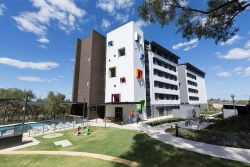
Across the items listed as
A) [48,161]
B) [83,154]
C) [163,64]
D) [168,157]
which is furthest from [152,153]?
[163,64]

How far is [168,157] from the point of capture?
366 inches

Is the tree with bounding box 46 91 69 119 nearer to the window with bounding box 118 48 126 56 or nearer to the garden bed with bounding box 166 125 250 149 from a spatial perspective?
the window with bounding box 118 48 126 56

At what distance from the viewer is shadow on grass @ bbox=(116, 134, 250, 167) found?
317 inches

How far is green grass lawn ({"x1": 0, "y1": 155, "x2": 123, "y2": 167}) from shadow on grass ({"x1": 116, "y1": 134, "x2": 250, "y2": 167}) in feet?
6.47

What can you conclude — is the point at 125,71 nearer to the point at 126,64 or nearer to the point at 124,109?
the point at 126,64

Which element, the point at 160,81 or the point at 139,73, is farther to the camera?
the point at 160,81

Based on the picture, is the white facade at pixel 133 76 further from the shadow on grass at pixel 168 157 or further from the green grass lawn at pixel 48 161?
the green grass lawn at pixel 48 161

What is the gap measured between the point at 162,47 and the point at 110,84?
781 inches

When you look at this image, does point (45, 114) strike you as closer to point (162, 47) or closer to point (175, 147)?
point (175, 147)

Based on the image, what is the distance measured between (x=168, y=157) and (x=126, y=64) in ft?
74.5

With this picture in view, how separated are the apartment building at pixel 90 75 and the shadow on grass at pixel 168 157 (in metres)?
19.6

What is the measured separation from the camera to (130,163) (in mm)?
8641

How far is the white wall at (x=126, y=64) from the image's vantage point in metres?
28.9

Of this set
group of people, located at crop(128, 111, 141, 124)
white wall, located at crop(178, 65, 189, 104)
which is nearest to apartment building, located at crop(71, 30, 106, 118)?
group of people, located at crop(128, 111, 141, 124)
